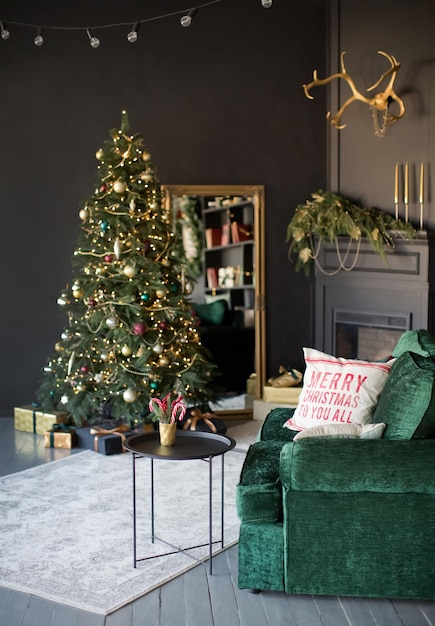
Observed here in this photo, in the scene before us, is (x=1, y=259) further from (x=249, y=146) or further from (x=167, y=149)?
(x=249, y=146)

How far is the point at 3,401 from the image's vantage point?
7664mm

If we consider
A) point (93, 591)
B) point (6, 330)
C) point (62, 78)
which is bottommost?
point (93, 591)

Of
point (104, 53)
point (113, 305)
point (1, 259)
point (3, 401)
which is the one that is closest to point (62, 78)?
point (104, 53)

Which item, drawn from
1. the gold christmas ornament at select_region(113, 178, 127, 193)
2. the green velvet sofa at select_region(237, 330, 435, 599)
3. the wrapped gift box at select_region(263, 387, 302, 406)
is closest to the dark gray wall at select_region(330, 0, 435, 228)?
the wrapped gift box at select_region(263, 387, 302, 406)

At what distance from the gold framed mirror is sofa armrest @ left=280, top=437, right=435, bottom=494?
3751mm

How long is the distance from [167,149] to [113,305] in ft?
5.65

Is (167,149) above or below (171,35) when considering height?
below

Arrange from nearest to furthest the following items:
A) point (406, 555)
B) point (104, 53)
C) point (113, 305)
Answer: point (406, 555) < point (113, 305) < point (104, 53)

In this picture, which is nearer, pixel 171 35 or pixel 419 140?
pixel 419 140

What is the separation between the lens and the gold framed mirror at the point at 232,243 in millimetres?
7426

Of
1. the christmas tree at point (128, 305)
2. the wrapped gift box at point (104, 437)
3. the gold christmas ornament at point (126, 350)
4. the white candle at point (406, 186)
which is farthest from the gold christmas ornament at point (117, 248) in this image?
the white candle at point (406, 186)

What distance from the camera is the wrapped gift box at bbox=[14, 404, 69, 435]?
6957 mm

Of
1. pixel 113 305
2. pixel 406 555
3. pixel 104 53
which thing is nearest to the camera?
pixel 406 555

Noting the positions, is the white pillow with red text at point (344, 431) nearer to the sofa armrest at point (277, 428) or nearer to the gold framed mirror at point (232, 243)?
the sofa armrest at point (277, 428)
